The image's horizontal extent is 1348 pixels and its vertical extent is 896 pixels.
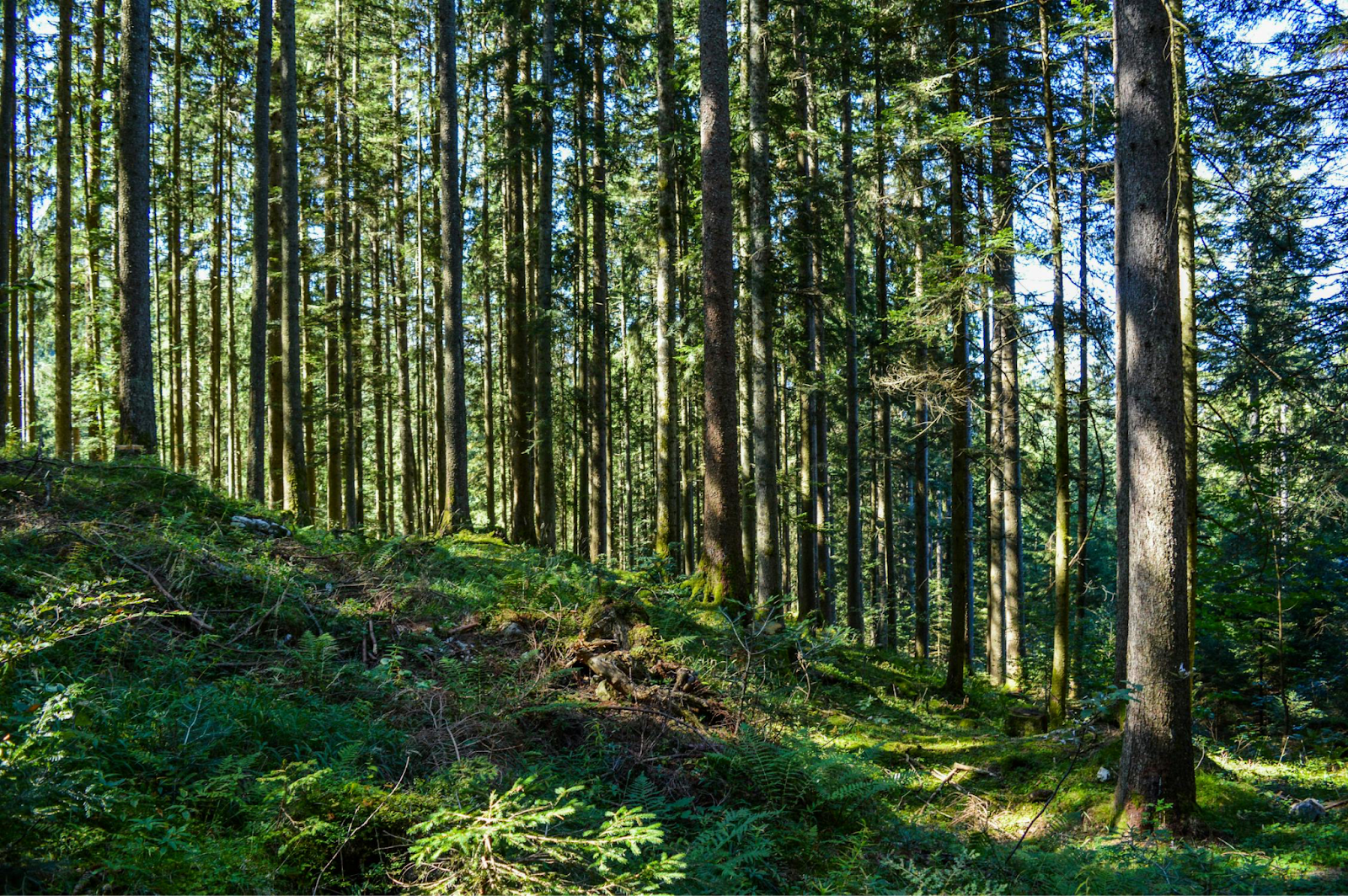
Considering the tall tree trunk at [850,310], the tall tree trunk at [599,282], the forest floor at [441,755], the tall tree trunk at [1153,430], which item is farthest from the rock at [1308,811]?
the tall tree trunk at [599,282]

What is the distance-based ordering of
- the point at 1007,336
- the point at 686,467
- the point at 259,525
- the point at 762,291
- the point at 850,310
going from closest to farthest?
the point at 259,525 < the point at 762,291 < the point at 1007,336 < the point at 850,310 < the point at 686,467

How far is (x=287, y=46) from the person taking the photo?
13297 mm

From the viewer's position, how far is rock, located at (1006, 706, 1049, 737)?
11484mm

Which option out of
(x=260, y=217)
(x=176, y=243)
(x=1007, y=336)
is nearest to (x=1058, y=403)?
(x=1007, y=336)

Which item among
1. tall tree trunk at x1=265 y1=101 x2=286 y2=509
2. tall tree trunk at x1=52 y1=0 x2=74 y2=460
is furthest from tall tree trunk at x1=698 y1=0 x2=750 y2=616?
tall tree trunk at x1=52 y1=0 x2=74 y2=460

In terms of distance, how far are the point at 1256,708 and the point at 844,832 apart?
750 inches

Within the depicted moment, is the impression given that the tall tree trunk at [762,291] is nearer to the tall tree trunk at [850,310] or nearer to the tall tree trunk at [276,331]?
the tall tree trunk at [850,310]

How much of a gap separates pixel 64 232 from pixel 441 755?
1762 cm

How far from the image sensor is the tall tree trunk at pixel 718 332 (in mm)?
9203

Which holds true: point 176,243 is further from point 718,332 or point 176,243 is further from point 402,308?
point 718,332

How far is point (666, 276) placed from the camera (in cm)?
1344

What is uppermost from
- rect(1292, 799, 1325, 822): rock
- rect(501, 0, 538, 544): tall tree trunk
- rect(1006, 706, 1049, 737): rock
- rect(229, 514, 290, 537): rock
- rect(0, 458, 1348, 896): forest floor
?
rect(501, 0, 538, 544): tall tree trunk

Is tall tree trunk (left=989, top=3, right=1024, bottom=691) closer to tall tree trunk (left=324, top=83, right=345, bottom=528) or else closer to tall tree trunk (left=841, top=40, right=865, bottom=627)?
tall tree trunk (left=841, top=40, right=865, bottom=627)

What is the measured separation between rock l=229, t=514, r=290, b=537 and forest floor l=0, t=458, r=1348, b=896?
60 mm
